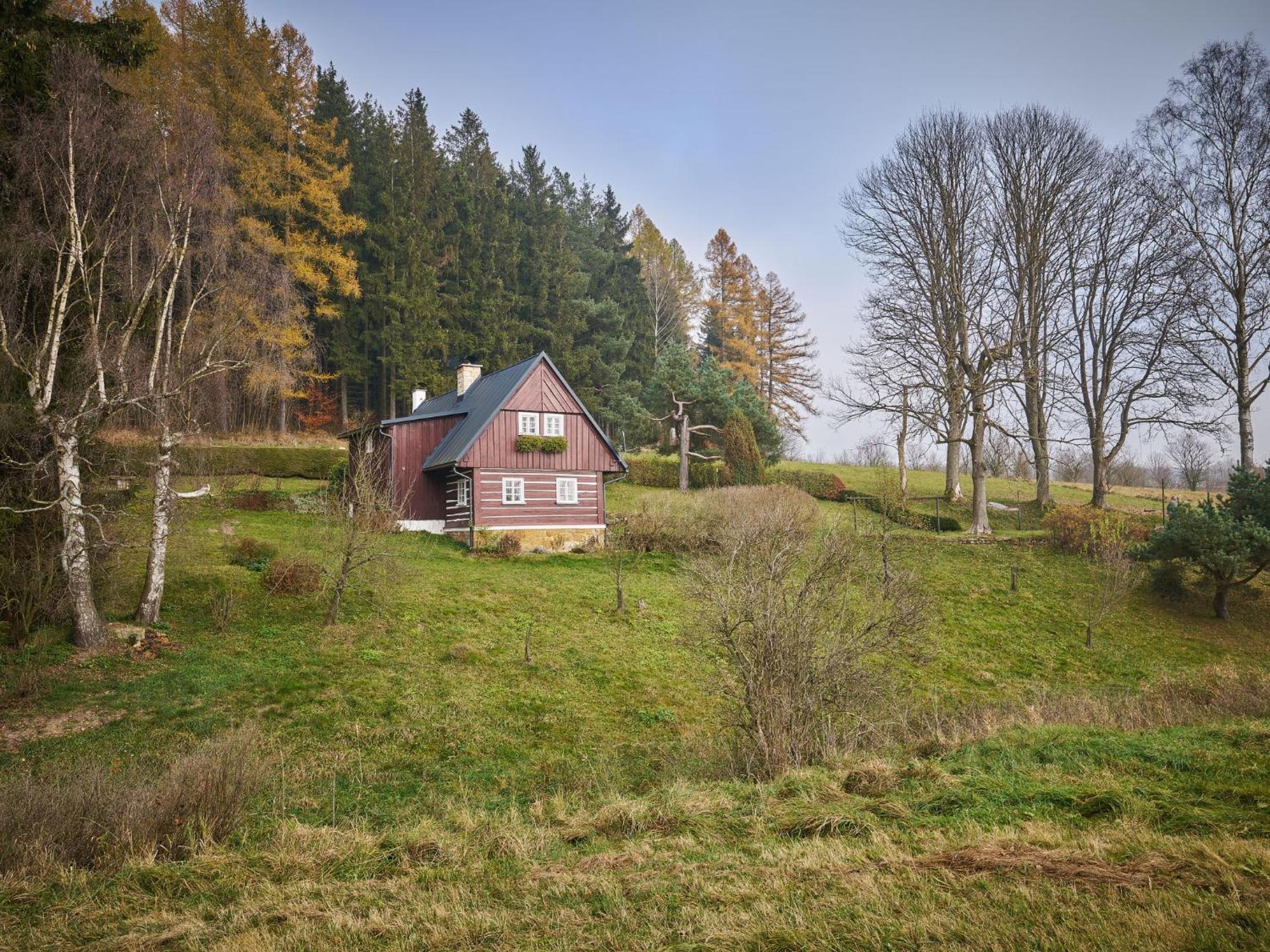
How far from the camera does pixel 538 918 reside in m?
4.33

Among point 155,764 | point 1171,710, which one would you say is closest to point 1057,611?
point 1171,710

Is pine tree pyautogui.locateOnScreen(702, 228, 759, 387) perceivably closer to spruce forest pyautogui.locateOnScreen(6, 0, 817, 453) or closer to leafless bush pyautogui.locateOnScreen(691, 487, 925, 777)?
spruce forest pyautogui.locateOnScreen(6, 0, 817, 453)

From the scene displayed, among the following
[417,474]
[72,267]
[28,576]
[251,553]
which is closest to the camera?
[28,576]

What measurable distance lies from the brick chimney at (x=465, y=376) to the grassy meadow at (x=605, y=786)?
13.0 m

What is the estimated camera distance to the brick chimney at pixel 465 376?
29281mm

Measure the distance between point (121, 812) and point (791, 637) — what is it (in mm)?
7172

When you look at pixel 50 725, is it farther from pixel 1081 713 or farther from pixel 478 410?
pixel 478 410

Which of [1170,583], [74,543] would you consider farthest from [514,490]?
[1170,583]

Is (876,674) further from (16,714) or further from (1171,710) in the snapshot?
(16,714)

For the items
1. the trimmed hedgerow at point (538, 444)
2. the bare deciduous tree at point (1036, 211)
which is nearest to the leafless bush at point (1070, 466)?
the bare deciduous tree at point (1036, 211)

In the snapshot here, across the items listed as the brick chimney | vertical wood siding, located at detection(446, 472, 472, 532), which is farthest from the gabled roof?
vertical wood siding, located at detection(446, 472, 472, 532)

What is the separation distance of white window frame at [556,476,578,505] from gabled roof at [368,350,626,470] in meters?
2.06

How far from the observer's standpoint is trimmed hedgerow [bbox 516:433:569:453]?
25000mm

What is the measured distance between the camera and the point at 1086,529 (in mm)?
24281
